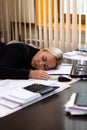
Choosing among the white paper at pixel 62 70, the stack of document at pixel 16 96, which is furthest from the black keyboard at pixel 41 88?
the white paper at pixel 62 70

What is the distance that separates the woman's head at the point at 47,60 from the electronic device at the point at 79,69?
5.4 inches

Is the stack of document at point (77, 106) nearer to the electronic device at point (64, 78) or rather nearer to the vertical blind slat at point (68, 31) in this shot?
the electronic device at point (64, 78)

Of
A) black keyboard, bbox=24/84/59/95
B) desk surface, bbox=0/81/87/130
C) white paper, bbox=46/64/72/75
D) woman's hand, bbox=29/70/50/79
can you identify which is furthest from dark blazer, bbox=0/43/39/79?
desk surface, bbox=0/81/87/130

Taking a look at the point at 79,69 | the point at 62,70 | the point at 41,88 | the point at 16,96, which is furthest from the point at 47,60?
the point at 16,96

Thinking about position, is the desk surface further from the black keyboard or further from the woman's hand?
the woman's hand

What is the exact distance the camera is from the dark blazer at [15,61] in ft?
5.61

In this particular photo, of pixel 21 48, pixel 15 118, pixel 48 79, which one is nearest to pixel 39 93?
pixel 15 118

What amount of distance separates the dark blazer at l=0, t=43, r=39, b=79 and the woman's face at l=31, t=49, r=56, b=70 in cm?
8

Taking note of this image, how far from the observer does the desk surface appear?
3.42 feet

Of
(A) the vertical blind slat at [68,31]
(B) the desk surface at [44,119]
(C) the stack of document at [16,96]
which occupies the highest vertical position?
(A) the vertical blind slat at [68,31]

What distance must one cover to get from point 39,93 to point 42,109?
14 centimetres

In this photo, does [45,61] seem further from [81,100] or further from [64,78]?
[81,100]

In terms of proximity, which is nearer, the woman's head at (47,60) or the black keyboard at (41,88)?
the black keyboard at (41,88)

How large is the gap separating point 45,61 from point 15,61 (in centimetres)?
21
